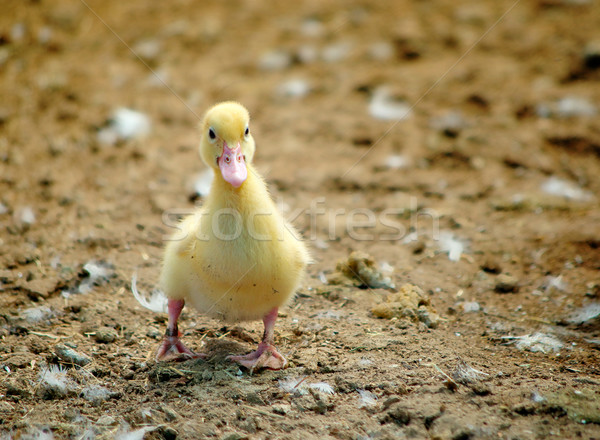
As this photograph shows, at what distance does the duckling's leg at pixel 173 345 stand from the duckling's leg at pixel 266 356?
0.81 ft

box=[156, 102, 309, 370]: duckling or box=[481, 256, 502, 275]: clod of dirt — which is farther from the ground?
box=[156, 102, 309, 370]: duckling

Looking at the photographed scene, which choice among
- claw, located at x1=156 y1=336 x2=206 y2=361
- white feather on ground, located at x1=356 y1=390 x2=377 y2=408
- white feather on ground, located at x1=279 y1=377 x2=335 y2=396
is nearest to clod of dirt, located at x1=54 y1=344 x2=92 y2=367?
claw, located at x1=156 y1=336 x2=206 y2=361

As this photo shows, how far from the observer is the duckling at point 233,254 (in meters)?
3.00

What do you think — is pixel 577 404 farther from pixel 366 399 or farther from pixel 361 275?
pixel 361 275

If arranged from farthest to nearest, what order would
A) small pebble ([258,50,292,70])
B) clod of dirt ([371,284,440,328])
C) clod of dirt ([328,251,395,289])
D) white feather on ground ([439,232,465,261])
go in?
small pebble ([258,50,292,70]) < white feather on ground ([439,232,465,261]) < clod of dirt ([328,251,395,289]) < clod of dirt ([371,284,440,328])

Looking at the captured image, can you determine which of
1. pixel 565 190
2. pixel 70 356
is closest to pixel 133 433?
pixel 70 356

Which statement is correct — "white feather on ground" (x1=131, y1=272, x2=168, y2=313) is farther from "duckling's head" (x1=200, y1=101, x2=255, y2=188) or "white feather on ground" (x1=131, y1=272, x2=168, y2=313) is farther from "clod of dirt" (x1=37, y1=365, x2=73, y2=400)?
"duckling's head" (x1=200, y1=101, x2=255, y2=188)

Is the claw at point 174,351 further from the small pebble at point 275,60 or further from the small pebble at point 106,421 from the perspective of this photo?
the small pebble at point 275,60

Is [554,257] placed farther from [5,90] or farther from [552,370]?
[5,90]

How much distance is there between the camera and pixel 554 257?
427 centimetres

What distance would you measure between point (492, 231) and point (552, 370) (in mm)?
1724

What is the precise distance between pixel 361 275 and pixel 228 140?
137 cm

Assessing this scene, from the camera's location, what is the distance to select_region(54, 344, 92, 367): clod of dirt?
3.14m

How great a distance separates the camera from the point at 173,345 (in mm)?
3252
